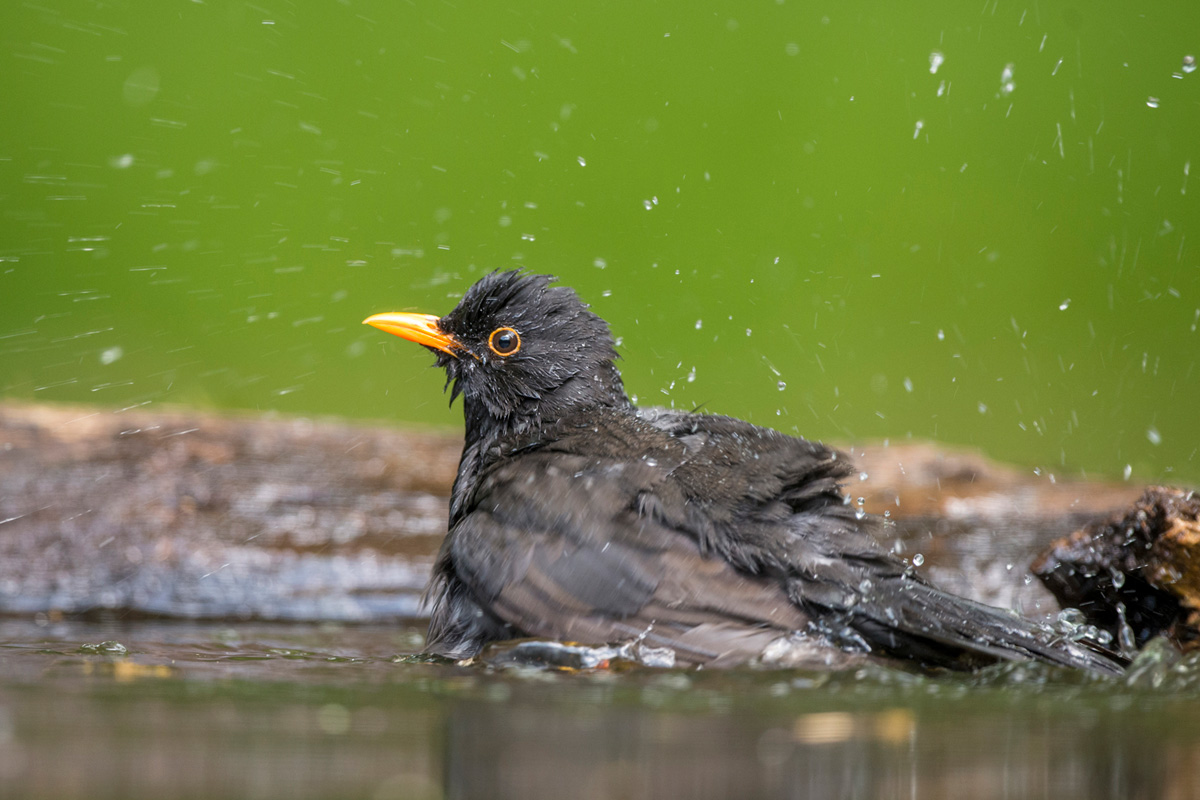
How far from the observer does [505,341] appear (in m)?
4.23

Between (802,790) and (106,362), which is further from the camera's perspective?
(106,362)

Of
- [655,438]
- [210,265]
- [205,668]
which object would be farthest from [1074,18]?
[205,668]

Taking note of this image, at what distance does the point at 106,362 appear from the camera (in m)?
7.65

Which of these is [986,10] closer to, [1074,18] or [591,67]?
[1074,18]

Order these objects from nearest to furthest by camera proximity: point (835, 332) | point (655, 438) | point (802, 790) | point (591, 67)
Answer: point (802, 790) → point (655, 438) → point (591, 67) → point (835, 332)

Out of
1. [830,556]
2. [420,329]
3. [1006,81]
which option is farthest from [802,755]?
[1006,81]

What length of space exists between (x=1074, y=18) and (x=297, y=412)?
6.08 m

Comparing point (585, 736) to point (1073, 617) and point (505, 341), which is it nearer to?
point (1073, 617)

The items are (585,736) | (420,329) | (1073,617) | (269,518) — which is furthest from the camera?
(269,518)

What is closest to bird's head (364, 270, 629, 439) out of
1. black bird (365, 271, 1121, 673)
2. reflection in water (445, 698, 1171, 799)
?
black bird (365, 271, 1121, 673)

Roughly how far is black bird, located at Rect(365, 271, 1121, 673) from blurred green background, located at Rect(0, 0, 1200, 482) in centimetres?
366

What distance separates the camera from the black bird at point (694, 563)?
120 inches

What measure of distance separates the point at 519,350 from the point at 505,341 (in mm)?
66

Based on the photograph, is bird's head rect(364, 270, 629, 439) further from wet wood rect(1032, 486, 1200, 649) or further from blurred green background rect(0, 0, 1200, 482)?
blurred green background rect(0, 0, 1200, 482)
